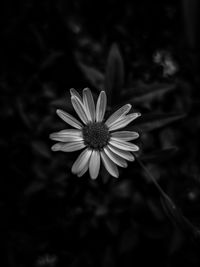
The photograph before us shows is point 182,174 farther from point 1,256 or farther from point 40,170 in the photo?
point 1,256

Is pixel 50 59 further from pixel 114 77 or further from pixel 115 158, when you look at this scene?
pixel 115 158

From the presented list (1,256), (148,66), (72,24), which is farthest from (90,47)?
(1,256)

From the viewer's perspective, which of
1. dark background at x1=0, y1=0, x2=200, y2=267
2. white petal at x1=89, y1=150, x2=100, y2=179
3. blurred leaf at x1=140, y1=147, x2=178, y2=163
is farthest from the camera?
dark background at x1=0, y1=0, x2=200, y2=267

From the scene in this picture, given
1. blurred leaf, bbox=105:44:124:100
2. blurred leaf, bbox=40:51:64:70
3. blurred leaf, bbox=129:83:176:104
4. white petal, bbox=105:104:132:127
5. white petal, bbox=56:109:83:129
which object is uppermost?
blurred leaf, bbox=40:51:64:70

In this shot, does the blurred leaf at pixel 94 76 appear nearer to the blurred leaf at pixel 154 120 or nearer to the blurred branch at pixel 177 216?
the blurred leaf at pixel 154 120

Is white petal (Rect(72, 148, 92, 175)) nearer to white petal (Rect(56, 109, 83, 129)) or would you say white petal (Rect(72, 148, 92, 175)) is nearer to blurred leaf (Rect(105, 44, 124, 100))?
white petal (Rect(56, 109, 83, 129))

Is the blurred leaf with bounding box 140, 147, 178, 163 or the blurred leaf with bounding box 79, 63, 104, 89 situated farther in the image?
the blurred leaf with bounding box 79, 63, 104, 89

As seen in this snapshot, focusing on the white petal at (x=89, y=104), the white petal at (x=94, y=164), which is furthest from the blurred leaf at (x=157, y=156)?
the white petal at (x=89, y=104)

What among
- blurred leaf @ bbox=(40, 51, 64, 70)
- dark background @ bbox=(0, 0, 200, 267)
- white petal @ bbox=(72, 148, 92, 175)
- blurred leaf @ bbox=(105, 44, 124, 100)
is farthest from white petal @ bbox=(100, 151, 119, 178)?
blurred leaf @ bbox=(40, 51, 64, 70)
